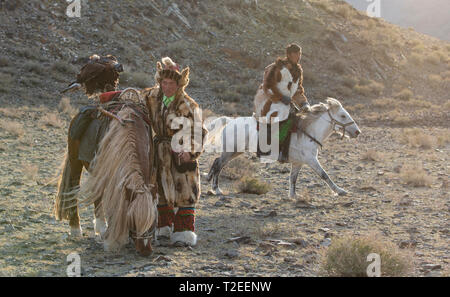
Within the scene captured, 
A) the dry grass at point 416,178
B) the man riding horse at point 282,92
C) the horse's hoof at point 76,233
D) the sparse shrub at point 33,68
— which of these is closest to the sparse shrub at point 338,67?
the sparse shrub at point 33,68

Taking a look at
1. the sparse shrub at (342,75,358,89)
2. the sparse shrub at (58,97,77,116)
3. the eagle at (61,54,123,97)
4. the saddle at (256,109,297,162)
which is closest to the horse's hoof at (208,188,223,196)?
the saddle at (256,109,297,162)

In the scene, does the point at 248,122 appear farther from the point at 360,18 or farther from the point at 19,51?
the point at 360,18

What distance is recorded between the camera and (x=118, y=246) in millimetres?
4418

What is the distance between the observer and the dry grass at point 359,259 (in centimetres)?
425

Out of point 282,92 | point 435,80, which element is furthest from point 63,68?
point 435,80

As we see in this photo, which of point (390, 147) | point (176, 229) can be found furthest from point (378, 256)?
point (390, 147)

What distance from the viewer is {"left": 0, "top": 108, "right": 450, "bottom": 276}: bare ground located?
176 inches

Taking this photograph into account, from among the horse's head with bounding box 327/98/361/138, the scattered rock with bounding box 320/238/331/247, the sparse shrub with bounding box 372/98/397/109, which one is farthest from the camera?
the sparse shrub with bounding box 372/98/397/109

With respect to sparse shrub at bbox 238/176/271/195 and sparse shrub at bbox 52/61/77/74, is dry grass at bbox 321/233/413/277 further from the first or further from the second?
sparse shrub at bbox 52/61/77/74

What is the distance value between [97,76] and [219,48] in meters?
19.0

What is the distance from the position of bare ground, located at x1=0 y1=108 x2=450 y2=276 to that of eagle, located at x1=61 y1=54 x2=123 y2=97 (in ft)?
4.88

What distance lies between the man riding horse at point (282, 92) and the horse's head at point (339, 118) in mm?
386

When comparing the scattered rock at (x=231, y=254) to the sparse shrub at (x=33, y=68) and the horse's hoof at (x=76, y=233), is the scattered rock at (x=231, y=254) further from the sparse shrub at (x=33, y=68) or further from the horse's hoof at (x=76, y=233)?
the sparse shrub at (x=33, y=68)
